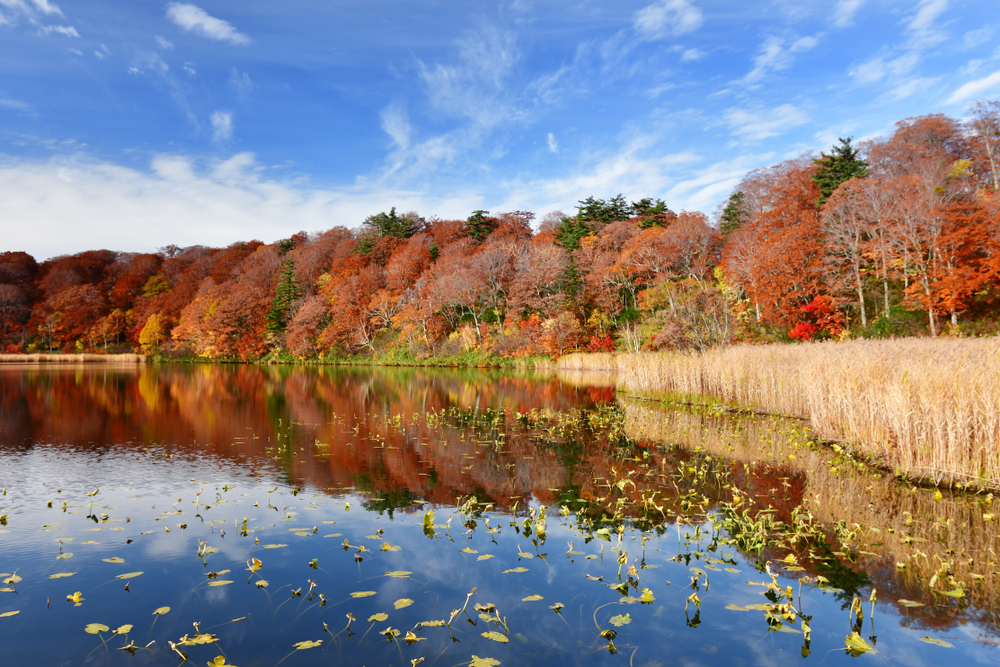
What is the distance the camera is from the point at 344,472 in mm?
9523

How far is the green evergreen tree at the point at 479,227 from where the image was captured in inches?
2486

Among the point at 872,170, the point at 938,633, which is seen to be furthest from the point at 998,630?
the point at 872,170

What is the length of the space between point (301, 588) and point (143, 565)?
1.88 meters

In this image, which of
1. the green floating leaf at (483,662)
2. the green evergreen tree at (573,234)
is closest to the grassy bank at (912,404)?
the green floating leaf at (483,662)

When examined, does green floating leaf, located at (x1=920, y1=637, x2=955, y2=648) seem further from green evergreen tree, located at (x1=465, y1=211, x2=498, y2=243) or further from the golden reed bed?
the golden reed bed

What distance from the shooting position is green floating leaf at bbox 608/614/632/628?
442 cm

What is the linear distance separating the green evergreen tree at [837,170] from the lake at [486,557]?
31428mm

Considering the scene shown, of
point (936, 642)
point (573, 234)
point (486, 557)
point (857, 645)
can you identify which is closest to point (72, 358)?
point (573, 234)

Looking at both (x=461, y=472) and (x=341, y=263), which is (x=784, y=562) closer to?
(x=461, y=472)

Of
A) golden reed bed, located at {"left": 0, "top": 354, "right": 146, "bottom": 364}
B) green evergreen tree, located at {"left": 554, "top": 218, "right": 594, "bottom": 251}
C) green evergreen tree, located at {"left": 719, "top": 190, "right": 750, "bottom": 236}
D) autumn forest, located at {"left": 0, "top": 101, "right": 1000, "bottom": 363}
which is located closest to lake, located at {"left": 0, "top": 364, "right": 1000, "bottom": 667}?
autumn forest, located at {"left": 0, "top": 101, "right": 1000, "bottom": 363}

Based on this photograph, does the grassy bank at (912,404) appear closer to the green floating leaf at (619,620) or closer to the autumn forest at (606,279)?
the green floating leaf at (619,620)

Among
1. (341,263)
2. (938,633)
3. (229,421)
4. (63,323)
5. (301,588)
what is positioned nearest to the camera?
(938,633)

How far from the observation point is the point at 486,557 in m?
5.75

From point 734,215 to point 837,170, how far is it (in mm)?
10758
